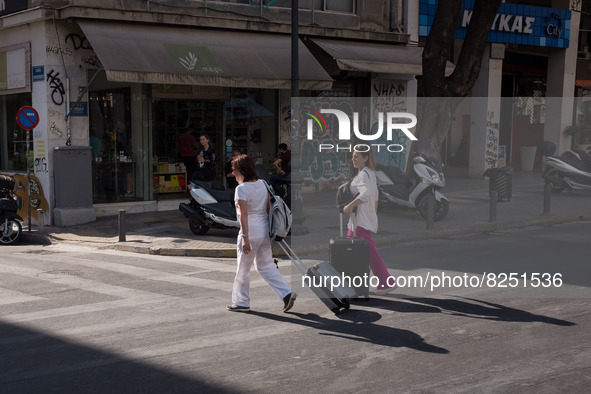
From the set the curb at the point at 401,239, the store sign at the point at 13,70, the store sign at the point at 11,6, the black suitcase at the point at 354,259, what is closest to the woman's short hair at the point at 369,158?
the black suitcase at the point at 354,259

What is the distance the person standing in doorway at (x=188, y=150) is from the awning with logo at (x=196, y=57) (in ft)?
6.58

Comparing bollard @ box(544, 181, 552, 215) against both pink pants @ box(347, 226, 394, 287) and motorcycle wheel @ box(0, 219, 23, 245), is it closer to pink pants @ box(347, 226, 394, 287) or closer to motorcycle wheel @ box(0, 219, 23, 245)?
pink pants @ box(347, 226, 394, 287)

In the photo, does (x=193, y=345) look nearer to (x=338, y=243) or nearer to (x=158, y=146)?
(x=338, y=243)

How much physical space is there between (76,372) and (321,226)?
933 centimetres

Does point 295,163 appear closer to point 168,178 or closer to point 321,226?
point 321,226

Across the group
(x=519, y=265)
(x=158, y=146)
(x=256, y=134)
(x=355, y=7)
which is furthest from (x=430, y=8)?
(x=519, y=265)

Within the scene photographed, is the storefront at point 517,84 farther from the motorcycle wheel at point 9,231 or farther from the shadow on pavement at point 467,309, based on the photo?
the shadow on pavement at point 467,309

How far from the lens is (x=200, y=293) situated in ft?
29.7

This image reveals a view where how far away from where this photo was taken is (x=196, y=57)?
1678 cm

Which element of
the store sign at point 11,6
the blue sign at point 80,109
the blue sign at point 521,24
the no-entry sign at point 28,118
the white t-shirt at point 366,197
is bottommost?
the white t-shirt at point 366,197

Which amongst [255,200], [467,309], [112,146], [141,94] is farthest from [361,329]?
[141,94]

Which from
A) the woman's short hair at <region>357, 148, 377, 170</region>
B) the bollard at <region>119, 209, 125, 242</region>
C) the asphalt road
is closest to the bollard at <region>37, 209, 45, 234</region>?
the bollard at <region>119, 209, 125, 242</region>

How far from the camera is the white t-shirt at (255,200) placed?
7.86 metres

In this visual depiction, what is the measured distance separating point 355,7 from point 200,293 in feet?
45.5
